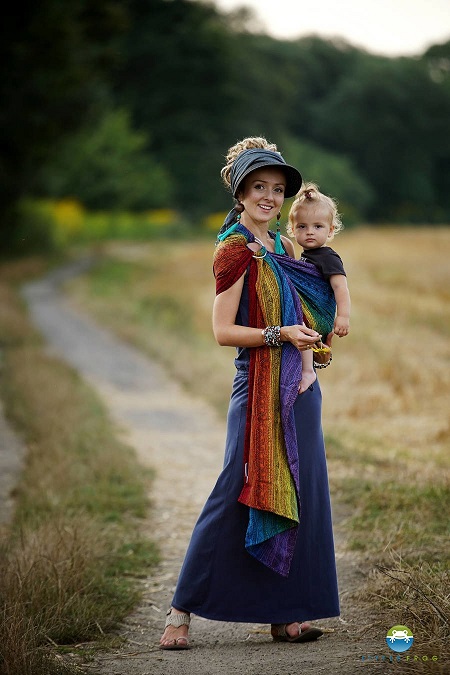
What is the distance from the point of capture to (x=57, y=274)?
1024 inches

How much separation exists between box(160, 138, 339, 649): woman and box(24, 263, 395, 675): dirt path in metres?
0.16

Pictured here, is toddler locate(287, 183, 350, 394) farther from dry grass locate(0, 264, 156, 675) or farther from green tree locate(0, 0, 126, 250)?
green tree locate(0, 0, 126, 250)

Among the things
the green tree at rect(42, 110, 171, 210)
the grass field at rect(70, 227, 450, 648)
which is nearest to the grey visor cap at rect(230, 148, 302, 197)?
the grass field at rect(70, 227, 450, 648)

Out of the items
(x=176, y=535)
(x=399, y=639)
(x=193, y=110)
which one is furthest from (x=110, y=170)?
(x=399, y=639)

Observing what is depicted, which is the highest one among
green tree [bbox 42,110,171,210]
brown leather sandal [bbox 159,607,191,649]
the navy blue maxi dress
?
green tree [bbox 42,110,171,210]

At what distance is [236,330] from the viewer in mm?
3373

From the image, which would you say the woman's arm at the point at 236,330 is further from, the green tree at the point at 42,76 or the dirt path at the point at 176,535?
the green tree at the point at 42,76

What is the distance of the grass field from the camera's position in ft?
13.8

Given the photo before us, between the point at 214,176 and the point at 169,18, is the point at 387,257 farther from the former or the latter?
the point at 169,18

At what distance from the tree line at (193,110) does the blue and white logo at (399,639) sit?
24.5 metres

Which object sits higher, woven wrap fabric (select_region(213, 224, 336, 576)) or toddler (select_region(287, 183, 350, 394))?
toddler (select_region(287, 183, 350, 394))

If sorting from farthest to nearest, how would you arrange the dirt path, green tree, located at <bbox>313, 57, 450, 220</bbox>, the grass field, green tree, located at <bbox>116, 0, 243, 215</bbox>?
green tree, located at <bbox>313, 57, 450, 220</bbox>
green tree, located at <bbox>116, 0, 243, 215</bbox>
the grass field
the dirt path

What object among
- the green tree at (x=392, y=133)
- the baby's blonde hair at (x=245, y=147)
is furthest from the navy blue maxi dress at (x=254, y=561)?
the green tree at (x=392, y=133)

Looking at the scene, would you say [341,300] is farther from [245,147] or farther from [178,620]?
[178,620]
